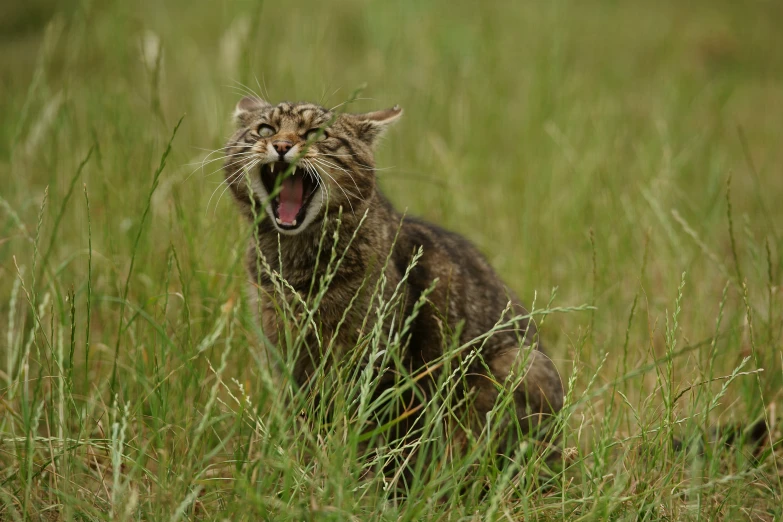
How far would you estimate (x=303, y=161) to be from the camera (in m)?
3.05

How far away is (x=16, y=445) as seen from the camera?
2.50m

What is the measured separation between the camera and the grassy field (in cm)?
234

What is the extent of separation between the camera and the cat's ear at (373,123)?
3.57 m

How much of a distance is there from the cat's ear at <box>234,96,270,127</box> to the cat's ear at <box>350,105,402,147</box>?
491 mm

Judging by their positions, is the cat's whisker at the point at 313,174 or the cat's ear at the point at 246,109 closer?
the cat's whisker at the point at 313,174

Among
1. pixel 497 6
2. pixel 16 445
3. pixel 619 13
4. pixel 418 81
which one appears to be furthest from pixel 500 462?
pixel 619 13

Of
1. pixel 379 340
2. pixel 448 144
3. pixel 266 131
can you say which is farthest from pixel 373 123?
pixel 448 144

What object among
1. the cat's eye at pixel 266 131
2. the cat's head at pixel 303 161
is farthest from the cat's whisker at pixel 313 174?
the cat's eye at pixel 266 131

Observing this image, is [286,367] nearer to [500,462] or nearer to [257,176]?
[257,176]

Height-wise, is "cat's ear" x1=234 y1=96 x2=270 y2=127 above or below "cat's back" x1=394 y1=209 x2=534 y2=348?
above

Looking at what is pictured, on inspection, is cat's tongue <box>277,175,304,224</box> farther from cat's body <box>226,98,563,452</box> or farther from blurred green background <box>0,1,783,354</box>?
blurred green background <box>0,1,783,354</box>

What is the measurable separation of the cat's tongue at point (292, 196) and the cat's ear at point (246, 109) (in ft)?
1.95

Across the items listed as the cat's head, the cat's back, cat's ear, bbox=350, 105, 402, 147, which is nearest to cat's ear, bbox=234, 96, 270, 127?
the cat's head

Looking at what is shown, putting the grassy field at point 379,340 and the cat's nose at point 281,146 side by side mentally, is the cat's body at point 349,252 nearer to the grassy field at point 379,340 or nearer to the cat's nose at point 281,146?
the cat's nose at point 281,146
